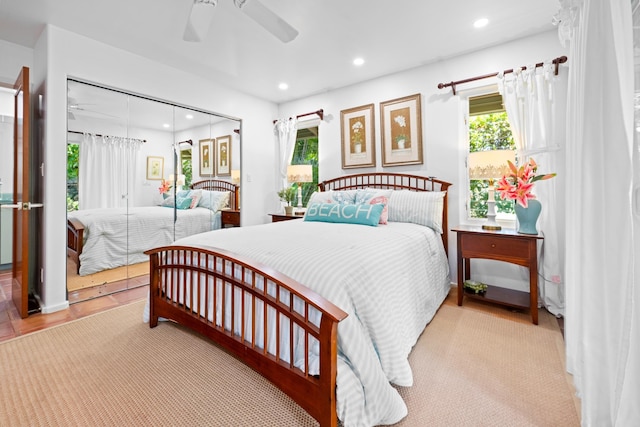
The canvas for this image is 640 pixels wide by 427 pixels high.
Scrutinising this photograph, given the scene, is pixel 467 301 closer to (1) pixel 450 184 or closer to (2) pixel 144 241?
(1) pixel 450 184

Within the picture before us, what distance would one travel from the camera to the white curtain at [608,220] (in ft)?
3.16

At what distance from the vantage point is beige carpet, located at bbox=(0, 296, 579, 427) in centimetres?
137

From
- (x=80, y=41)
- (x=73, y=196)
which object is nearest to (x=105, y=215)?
(x=73, y=196)

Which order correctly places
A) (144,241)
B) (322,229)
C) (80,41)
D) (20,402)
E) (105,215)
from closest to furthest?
(20,402) → (322,229) → (80,41) → (105,215) → (144,241)

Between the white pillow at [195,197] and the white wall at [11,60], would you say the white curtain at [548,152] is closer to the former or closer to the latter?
the white pillow at [195,197]


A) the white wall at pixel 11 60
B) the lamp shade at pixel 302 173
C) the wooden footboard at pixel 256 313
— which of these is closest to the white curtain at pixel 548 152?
the wooden footboard at pixel 256 313

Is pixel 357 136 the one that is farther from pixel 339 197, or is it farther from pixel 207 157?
pixel 207 157

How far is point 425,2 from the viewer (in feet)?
7.43

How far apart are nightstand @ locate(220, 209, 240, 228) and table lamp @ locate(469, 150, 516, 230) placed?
10.1 ft

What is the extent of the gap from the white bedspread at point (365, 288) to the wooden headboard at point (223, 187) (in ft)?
6.04

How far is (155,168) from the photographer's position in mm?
3410

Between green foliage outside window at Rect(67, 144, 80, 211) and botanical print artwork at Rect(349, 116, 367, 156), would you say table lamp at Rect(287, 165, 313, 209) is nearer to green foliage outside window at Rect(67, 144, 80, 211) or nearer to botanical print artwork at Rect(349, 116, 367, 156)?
botanical print artwork at Rect(349, 116, 367, 156)

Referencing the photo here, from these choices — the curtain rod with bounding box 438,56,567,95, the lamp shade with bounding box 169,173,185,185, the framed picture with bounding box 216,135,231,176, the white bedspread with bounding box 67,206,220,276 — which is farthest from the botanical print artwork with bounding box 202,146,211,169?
the curtain rod with bounding box 438,56,567,95

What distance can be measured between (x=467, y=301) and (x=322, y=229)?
1632mm
